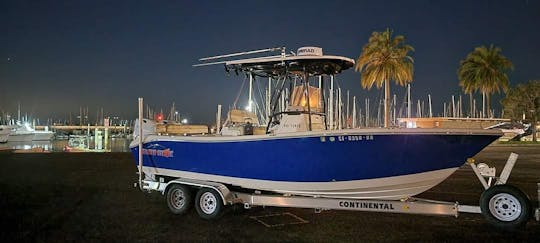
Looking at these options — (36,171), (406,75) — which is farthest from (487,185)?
(406,75)

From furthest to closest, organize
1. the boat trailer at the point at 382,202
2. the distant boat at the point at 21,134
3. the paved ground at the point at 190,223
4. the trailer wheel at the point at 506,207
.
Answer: the distant boat at the point at 21,134 → the paved ground at the point at 190,223 → the boat trailer at the point at 382,202 → the trailer wheel at the point at 506,207

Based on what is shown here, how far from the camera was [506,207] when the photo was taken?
6848 mm

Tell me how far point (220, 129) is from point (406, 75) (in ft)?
105

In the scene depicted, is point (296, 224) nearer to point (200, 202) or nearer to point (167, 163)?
→ point (200, 202)

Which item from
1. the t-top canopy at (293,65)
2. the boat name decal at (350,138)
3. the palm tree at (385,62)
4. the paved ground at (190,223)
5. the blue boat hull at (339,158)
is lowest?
the paved ground at (190,223)

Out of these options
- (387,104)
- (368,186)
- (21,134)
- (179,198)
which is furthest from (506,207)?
(21,134)

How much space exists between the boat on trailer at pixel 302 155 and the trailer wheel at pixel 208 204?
0.02 m

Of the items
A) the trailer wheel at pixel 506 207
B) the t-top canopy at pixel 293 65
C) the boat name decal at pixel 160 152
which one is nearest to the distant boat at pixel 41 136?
the boat name decal at pixel 160 152

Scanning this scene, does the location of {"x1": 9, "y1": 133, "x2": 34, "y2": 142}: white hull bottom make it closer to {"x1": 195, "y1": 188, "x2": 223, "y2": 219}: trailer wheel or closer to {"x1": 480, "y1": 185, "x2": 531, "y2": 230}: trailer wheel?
{"x1": 195, "y1": 188, "x2": 223, "y2": 219}: trailer wheel

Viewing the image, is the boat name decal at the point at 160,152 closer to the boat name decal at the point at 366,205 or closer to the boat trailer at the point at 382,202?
the boat trailer at the point at 382,202

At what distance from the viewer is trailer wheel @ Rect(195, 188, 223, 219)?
816cm

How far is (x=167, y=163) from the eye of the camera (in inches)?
368

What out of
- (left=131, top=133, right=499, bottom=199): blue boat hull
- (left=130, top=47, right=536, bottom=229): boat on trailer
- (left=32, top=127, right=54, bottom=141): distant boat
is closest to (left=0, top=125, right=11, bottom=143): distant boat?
(left=32, top=127, right=54, bottom=141): distant boat

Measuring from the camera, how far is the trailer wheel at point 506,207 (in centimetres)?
663
